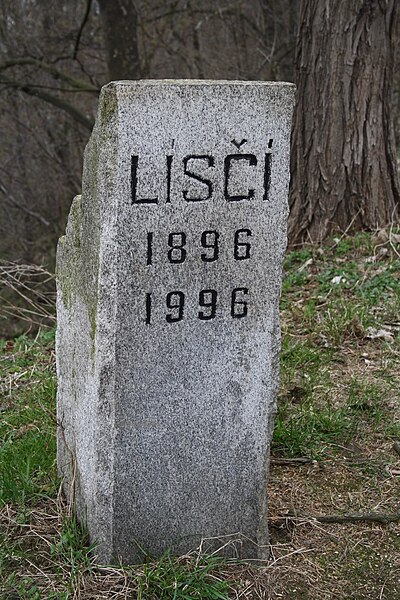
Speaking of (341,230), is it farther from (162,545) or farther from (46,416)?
(162,545)

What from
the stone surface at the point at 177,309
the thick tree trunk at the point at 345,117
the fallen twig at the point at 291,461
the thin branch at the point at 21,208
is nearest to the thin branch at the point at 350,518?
the stone surface at the point at 177,309

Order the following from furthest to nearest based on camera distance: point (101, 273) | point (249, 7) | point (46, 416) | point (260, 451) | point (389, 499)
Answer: point (249, 7) < point (46, 416) < point (389, 499) < point (260, 451) < point (101, 273)

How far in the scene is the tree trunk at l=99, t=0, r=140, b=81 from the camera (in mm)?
9406

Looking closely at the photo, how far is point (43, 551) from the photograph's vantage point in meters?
2.95

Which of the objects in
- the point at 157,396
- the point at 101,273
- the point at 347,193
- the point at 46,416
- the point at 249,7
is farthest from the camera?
the point at 249,7

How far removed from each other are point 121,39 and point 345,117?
3936mm

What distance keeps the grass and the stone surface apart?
14cm

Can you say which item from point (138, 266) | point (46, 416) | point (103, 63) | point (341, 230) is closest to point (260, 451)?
point (138, 266)

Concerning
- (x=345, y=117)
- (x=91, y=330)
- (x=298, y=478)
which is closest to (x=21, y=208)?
(x=345, y=117)

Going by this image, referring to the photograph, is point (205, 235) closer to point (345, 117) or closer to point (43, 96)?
point (345, 117)

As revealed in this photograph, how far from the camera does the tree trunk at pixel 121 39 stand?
9406mm

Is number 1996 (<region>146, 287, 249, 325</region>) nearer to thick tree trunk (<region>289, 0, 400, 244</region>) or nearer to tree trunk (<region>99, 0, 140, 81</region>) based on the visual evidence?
thick tree trunk (<region>289, 0, 400, 244</region>)

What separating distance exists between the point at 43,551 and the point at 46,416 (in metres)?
1.19

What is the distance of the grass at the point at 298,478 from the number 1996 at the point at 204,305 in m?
0.82
